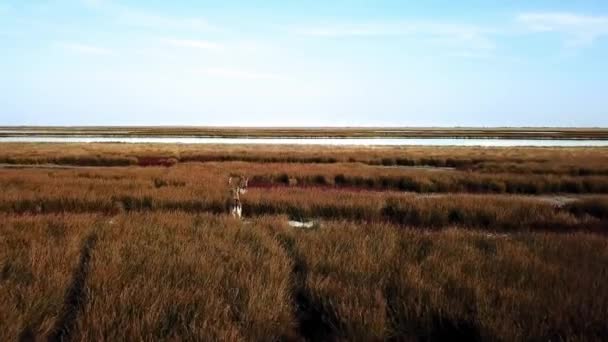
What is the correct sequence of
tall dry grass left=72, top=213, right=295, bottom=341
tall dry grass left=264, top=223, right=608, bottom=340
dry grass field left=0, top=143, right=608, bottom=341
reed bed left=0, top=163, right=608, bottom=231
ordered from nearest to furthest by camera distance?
1. tall dry grass left=72, top=213, right=295, bottom=341
2. dry grass field left=0, top=143, right=608, bottom=341
3. tall dry grass left=264, top=223, right=608, bottom=340
4. reed bed left=0, top=163, right=608, bottom=231

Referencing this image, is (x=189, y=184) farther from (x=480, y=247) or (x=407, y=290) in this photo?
(x=407, y=290)

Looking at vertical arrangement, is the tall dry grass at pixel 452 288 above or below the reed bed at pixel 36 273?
below

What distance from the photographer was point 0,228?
8.07 metres

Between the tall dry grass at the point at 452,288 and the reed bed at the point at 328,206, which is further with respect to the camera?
the reed bed at the point at 328,206

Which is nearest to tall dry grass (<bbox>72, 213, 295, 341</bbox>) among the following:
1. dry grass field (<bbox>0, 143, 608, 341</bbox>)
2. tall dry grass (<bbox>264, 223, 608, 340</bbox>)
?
dry grass field (<bbox>0, 143, 608, 341</bbox>)

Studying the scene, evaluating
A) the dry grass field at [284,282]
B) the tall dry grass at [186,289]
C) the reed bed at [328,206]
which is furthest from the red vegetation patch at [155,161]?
the tall dry grass at [186,289]

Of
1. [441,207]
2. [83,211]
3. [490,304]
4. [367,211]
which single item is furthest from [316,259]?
[83,211]

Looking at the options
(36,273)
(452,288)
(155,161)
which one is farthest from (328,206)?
(155,161)

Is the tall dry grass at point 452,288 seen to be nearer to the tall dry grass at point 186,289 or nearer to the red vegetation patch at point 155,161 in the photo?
the tall dry grass at point 186,289

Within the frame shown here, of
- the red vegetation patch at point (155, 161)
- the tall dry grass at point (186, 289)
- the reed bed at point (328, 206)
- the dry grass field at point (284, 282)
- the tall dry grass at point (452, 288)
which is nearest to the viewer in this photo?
the tall dry grass at point (186, 289)

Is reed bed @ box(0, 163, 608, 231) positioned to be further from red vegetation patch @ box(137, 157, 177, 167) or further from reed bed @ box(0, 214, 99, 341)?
red vegetation patch @ box(137, 157, 177, 167)

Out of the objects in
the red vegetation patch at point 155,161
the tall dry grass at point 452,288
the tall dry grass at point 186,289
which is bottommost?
the red vegetation patch at point 155,161

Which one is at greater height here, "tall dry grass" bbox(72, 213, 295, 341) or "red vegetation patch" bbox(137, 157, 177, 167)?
"tall dry grass" bbox(72, 213, 295, 341)

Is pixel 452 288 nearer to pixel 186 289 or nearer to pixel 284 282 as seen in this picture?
pixel 284 282
